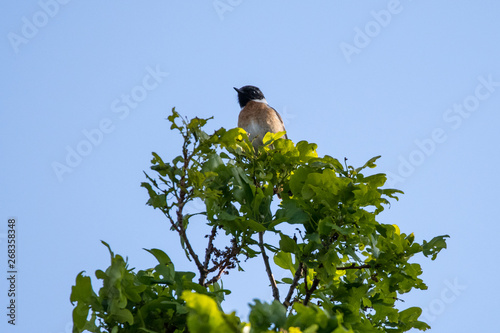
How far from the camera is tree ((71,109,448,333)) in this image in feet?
9.68

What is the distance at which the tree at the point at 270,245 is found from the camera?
2.95m

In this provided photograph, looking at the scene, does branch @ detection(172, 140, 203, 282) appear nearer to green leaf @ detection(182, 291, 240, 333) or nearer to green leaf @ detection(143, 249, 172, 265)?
green leaf @ detection(143, 249, 172, 265)

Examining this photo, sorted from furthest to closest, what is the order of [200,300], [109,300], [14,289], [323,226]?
[14,289] → [323,226] → [109,300] → [200,300]

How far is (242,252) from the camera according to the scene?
3617 millimetres

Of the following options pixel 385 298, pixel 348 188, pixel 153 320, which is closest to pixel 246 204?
pixel 348 188

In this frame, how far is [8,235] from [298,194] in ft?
14.5

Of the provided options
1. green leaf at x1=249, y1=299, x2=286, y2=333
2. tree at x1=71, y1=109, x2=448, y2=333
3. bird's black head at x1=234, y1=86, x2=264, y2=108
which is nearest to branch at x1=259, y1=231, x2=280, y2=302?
tree at x1=71, y1=109, x2=448, y2=333

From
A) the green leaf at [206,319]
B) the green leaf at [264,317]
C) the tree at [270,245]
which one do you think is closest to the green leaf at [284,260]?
the tree at [270,245]

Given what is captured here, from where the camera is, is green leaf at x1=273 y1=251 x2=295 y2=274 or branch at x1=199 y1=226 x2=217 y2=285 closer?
branch at x1=199 y1=226 x2=217 y2=285

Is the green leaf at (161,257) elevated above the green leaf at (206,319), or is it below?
above

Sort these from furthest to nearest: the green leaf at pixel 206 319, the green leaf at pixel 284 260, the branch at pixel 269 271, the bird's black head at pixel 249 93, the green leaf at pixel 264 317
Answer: the bird's black head at pixel 249 93
the green leaf at pixel 284 260
the branch at pixel 269 271
the green leaf at pixel 264 317
the green leaf at pixel 206 319

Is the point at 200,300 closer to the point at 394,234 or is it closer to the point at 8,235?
the point at 394,234

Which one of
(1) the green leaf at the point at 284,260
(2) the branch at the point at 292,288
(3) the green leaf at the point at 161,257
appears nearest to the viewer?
(3) the green leaf at the point at 161,257

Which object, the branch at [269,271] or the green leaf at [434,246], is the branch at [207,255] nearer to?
the branch at [269,271]
